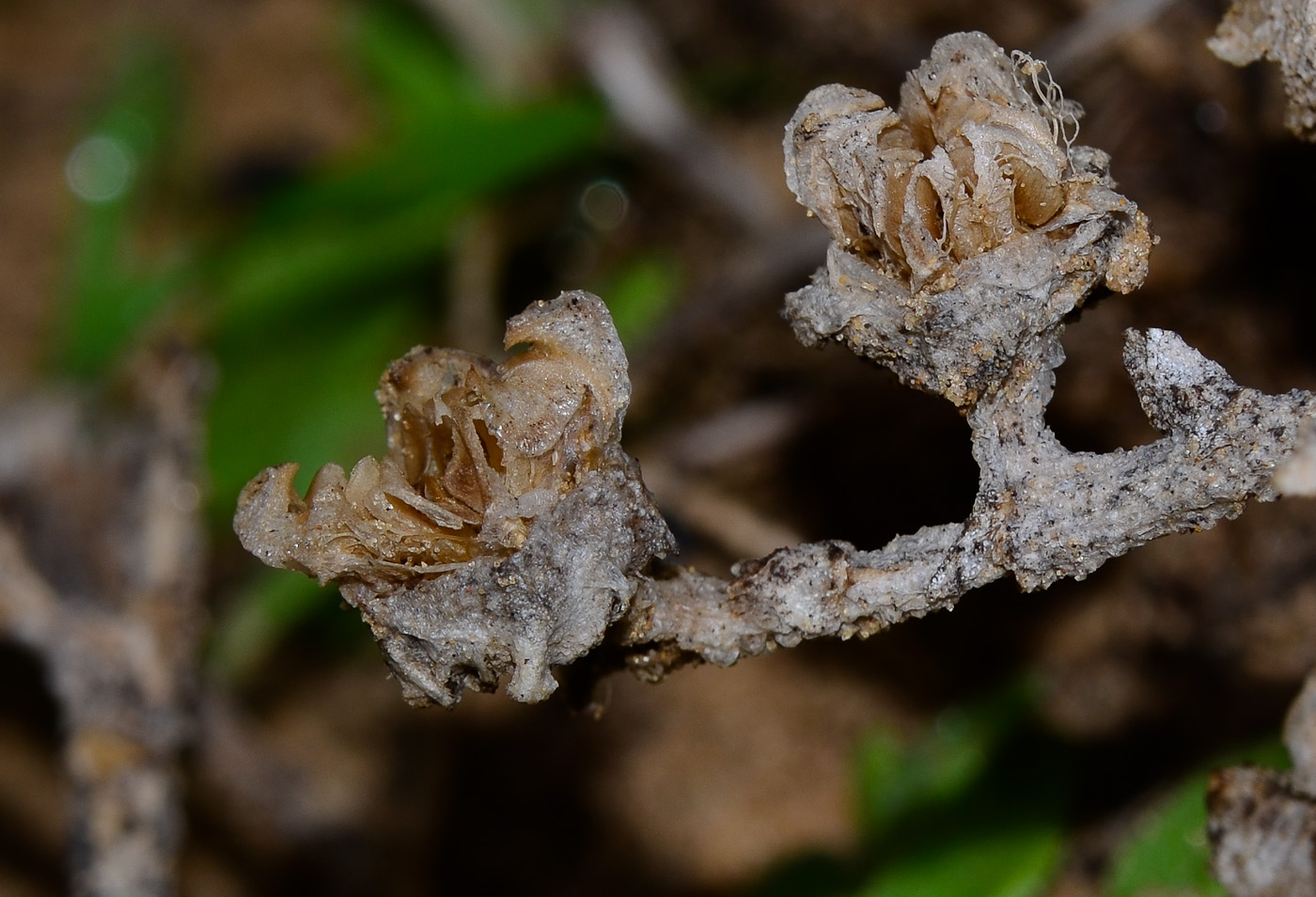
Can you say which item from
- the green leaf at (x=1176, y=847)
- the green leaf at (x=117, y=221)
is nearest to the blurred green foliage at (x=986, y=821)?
the green leaf at (x=1176, y=847)

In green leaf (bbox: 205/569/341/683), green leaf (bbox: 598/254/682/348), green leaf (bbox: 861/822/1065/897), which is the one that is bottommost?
green leaf (bbox: 861/822/1065/897)

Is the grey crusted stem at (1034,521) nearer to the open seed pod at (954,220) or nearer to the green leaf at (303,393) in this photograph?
the open seed pod at (954,220)

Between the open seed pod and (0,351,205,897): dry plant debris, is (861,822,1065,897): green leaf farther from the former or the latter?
(0,351,205,897): dry plant debris

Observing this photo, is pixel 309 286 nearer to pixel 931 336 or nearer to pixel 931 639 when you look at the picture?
pixel 931 639

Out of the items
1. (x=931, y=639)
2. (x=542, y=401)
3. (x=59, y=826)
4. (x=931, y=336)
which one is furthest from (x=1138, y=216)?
(x=59, y=826)

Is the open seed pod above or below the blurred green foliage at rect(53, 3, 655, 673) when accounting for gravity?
below

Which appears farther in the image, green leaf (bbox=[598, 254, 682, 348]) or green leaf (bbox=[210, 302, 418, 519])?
green leaf (bbox=[210, 302, 418, 519])

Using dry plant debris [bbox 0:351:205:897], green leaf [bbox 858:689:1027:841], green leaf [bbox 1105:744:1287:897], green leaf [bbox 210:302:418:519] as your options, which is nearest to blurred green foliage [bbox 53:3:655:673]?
green leaf [bbox 210:302:418:519]

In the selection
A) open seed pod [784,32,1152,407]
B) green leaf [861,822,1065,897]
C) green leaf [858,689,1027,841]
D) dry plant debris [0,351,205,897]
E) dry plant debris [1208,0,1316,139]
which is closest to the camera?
open seed pod [784,32,1152,407]
